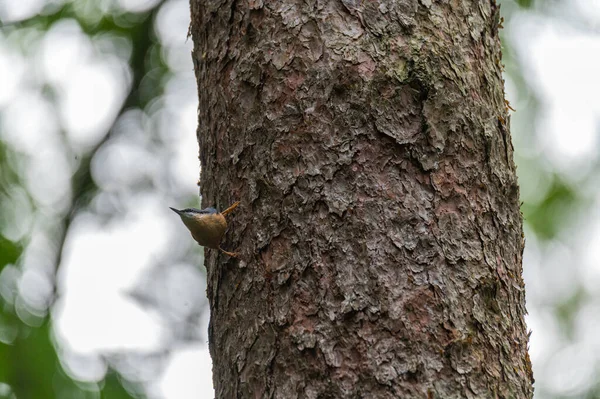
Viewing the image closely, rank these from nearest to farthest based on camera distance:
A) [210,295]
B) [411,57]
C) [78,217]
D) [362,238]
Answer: [362,238] → [411,57] → [210,295] → [78,217]

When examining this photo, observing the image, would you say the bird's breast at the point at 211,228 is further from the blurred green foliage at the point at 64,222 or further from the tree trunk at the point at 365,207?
the blurred green foliage at the point at 64,222

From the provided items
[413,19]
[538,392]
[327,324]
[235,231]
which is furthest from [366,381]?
[538,392]

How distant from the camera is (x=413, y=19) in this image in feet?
6.72

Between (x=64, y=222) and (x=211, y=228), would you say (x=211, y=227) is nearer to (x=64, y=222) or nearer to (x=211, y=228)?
(x=211, y=228)

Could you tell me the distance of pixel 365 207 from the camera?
185 centimetres

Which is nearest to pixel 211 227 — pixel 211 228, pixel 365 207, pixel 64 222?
pixel 211 228

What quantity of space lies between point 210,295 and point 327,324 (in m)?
0.54

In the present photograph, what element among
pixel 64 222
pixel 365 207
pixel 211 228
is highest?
pixel 365 207

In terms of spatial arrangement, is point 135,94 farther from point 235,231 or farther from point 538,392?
point 538,392

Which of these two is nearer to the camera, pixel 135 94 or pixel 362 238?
pixel 362 238

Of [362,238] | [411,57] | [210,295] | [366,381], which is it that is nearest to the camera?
[366,381]

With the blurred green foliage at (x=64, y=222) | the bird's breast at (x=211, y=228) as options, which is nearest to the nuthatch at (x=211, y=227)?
the bird's breast at (x=211, y=228)

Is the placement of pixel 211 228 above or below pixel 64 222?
above

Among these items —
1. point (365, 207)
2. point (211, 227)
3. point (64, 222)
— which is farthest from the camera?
point (64, 222)
